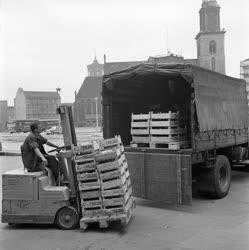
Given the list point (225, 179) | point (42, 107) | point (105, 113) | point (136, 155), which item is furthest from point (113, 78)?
point (42, 107)

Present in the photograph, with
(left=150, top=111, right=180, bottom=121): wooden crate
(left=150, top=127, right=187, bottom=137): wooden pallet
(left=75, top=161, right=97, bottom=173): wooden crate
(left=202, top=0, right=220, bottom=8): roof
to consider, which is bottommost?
(left=75, top=161, right=97, bottom=173): wooden crate

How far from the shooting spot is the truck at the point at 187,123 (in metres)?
8.40

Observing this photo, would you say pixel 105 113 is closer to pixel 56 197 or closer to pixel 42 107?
pixel 56 197

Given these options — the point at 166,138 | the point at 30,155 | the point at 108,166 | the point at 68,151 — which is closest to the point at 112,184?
the point at 108,166

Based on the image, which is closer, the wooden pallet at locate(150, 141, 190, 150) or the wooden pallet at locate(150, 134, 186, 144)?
the wooden pallet at locate(150, 141, 190, 150)

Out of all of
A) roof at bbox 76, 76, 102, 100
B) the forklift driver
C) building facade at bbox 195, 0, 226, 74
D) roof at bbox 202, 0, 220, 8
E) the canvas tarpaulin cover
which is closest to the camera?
the forklift driver

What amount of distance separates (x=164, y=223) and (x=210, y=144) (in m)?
2.51

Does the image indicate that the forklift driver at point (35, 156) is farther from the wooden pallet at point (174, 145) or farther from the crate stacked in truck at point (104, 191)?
the wooden pallet at point (174, 145)

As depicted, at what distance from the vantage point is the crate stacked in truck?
22.7 ft

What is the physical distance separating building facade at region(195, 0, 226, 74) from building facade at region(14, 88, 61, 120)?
181 feet

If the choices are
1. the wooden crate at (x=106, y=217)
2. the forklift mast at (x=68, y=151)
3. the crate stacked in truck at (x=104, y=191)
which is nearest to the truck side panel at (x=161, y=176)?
the crate stacked in truck at (x=104, y=191)

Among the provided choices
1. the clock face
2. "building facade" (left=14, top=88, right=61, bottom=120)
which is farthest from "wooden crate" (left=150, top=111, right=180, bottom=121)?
"building facade" (left=14, top=88, right=61, bottom=120)

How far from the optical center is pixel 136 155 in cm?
904

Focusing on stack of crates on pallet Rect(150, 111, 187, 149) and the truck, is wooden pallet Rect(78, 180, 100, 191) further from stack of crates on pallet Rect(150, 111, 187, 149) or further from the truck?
stack of crates on pallet Rect(150, 111, 187, 149)
